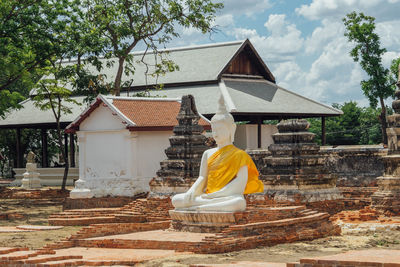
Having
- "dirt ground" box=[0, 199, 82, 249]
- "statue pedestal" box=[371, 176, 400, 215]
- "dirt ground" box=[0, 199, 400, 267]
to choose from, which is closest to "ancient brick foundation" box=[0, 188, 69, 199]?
"dirt ground" box=[0, 199, 82, 249]

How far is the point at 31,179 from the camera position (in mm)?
29188

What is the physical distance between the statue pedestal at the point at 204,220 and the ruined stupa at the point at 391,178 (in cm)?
562

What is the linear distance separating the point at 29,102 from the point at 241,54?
32.8 feet

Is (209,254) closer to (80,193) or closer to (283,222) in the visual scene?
(283,222)

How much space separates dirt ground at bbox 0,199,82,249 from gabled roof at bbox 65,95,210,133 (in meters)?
2.64

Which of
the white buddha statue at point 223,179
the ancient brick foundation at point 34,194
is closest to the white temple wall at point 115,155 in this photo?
the ancient brick foundation at point 34,194

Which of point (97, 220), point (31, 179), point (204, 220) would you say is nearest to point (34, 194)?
point (31, 179)

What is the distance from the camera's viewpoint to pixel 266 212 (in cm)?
1259

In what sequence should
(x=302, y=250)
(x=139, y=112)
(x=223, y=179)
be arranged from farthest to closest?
(x=139, y=112) < (x=223, y=179) < (x=302, y=250)

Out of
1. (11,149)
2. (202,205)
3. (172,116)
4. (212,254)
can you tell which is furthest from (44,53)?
(11,149)

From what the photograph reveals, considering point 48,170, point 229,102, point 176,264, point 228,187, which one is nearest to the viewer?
point 176,264

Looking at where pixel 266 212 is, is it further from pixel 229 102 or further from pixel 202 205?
pixel 229 102

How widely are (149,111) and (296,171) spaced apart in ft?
24.4

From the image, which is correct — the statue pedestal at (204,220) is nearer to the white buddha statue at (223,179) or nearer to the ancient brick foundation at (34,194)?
the white buddha statue at (223,179)
